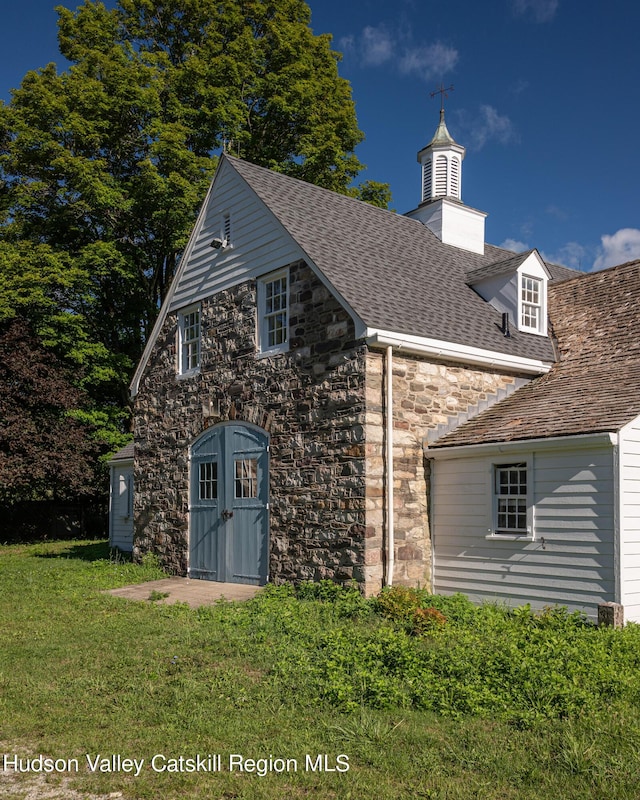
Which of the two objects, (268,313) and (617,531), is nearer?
(617,531)

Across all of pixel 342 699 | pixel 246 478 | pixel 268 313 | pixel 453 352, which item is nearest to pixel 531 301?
pixel 453 352

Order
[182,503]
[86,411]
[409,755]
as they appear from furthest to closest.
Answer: [86,411], [182,503], [409,755]

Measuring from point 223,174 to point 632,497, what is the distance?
10084 millimetres

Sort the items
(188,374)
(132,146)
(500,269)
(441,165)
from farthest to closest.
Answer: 1. (132,146)
2. (441,165)
3. (188,374)
4. (500,269)

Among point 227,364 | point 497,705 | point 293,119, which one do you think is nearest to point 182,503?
point 227,364

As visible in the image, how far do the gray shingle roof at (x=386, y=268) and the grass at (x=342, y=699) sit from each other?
4.55 meters

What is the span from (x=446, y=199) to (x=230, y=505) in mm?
8884

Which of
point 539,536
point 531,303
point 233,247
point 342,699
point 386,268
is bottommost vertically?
point 342,699

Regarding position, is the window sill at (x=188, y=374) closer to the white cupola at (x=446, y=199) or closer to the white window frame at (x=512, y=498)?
the white cupola at (x=446, y=199)

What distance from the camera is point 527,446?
10.7m

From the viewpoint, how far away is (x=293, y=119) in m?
27.5

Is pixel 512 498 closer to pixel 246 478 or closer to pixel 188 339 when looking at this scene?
pixel 246 478

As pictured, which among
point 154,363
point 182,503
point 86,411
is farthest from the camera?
point 86,411

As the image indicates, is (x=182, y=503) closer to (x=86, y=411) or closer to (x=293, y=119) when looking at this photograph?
(x=86, y=411)
